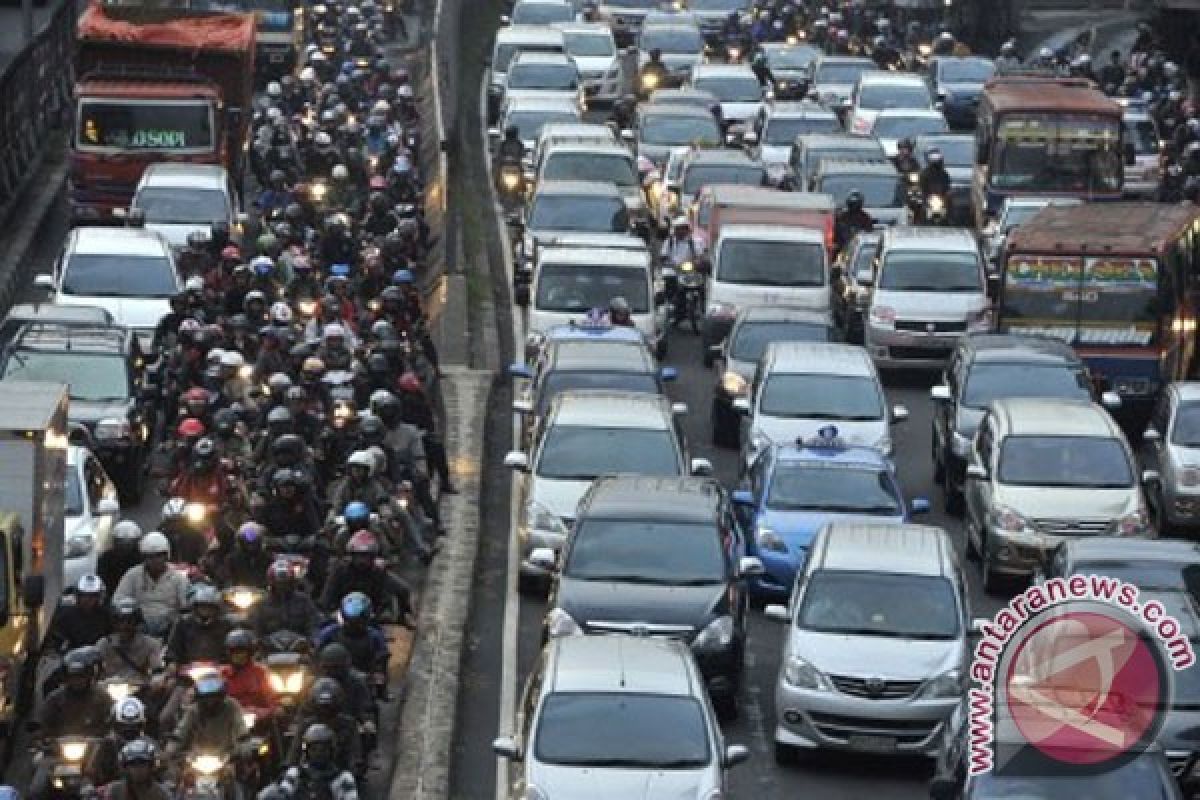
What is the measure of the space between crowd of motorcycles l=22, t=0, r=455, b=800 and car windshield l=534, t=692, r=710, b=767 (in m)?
1.23

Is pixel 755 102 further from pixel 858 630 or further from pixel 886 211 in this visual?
pixel 858 630

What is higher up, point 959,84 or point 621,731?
point 621,731

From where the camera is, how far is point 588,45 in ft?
228

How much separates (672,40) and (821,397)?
36851 millimetres

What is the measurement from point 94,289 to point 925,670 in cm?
1688

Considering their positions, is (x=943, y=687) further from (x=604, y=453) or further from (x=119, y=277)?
Answer: (x=119, y=277)

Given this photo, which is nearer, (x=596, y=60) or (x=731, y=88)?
(x=731, y=88)

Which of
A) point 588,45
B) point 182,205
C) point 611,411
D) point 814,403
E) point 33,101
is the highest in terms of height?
point 611,411

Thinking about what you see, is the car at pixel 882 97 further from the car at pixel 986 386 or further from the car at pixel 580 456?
the car at pixel 580 456

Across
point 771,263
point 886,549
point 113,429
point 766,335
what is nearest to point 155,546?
point 886,549

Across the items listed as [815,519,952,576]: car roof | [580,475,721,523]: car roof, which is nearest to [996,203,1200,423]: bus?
[580,475,721,523]: car roof

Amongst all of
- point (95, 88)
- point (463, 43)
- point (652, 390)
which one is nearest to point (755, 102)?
point (463, 43)

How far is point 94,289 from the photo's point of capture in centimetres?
4053

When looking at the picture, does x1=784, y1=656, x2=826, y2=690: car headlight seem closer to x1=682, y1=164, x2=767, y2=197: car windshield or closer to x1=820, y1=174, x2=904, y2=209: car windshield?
x1=820, y1=174, x2=904, y2=209: car windshield
